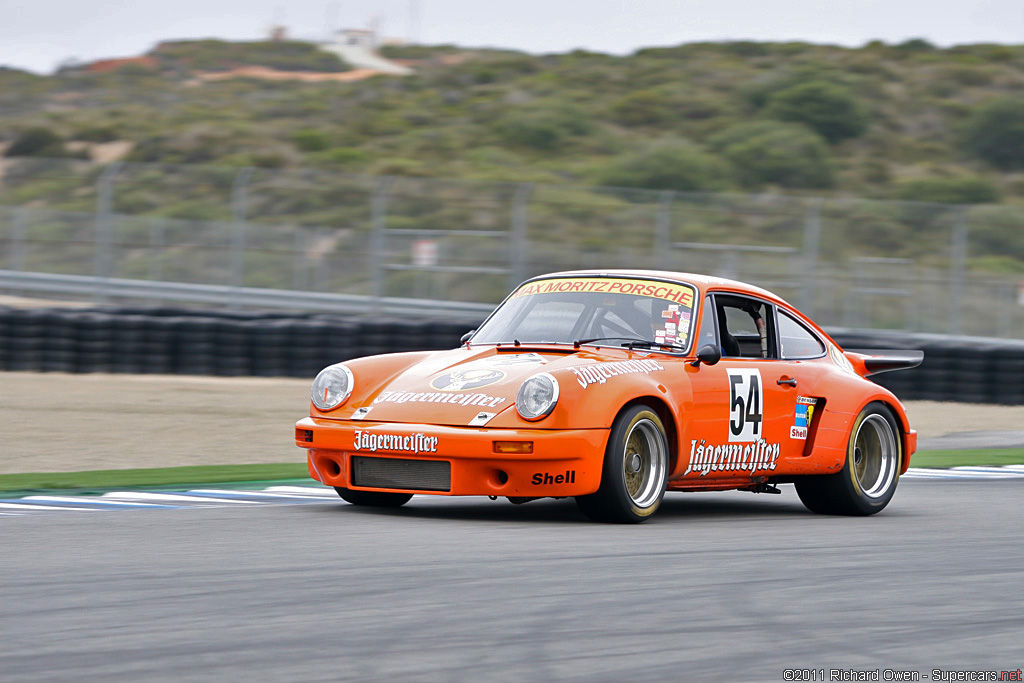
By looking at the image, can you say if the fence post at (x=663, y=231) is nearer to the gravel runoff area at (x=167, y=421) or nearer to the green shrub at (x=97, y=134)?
the gravel runoff area at (x=167, y=421)

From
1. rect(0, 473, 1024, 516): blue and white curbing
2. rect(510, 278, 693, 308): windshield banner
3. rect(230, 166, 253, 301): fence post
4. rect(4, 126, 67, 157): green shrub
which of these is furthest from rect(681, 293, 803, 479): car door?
rect(4, 126, 67, 157): green shrub

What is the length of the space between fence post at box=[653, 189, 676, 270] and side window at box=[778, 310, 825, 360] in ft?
41.0

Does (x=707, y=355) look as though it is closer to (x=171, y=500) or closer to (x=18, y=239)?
(x=171, y=500)

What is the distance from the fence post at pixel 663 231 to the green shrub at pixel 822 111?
25037 millimetres

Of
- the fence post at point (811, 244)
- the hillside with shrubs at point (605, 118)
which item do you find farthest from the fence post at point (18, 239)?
the hillside with shrubs at point (605, 118)

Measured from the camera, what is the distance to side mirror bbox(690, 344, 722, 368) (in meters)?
6.85

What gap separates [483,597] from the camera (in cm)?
453

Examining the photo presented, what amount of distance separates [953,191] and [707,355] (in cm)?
3535

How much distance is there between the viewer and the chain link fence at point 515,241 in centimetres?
2019

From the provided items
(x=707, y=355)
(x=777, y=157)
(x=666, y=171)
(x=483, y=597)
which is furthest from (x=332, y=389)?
(x=777, y=157)

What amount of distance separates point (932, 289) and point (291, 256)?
952cm

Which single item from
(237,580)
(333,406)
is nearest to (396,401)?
(333,406)

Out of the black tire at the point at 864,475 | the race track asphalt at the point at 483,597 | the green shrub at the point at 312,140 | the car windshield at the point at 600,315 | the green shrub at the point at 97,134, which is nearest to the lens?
the race track asphalt at the point at 483,597

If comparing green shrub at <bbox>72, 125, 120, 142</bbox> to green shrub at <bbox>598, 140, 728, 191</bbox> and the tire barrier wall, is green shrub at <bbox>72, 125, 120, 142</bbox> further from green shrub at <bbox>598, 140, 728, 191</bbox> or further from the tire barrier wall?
the tire barrier wall
